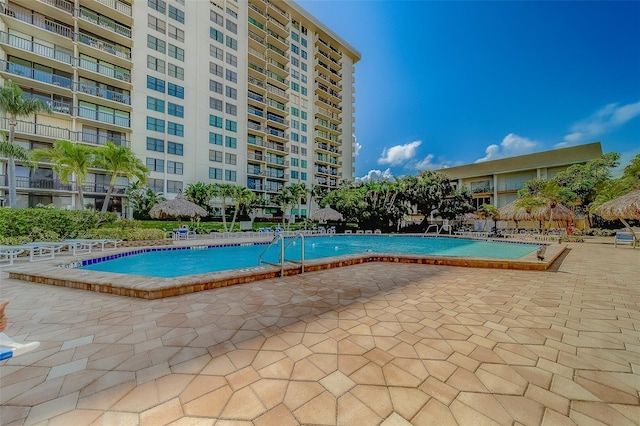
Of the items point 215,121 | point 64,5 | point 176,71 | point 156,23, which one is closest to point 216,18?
point 156,23

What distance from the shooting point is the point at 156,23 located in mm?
22234

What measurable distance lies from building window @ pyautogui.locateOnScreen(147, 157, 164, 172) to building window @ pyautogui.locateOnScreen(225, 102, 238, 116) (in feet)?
28.7

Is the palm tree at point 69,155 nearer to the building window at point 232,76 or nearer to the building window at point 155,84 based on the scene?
the building window at point 155,84

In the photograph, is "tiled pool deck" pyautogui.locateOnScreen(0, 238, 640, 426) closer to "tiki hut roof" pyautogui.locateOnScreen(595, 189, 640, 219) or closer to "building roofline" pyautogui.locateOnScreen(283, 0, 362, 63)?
"tiki hut roof" pyautogui.locateOnScreen(595, 189, 640, 219)

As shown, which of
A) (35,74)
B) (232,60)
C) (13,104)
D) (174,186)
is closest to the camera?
(13,104)

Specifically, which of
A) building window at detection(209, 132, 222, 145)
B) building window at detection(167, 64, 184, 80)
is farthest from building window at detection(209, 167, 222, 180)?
building window at detection(167, 64, 184, 80)

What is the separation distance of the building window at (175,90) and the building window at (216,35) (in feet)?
22.1

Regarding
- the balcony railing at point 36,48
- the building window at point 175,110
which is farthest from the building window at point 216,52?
the balcony railing at point 36,48

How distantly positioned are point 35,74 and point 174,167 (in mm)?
9921

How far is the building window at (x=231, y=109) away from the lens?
26.8 metres

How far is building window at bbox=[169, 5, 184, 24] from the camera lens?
908 inches

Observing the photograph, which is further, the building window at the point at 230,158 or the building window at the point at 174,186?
the building window at the point at 230,158

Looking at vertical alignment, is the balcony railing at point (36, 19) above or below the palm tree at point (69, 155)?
above

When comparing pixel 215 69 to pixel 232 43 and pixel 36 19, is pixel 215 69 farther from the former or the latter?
pixel 36 19
